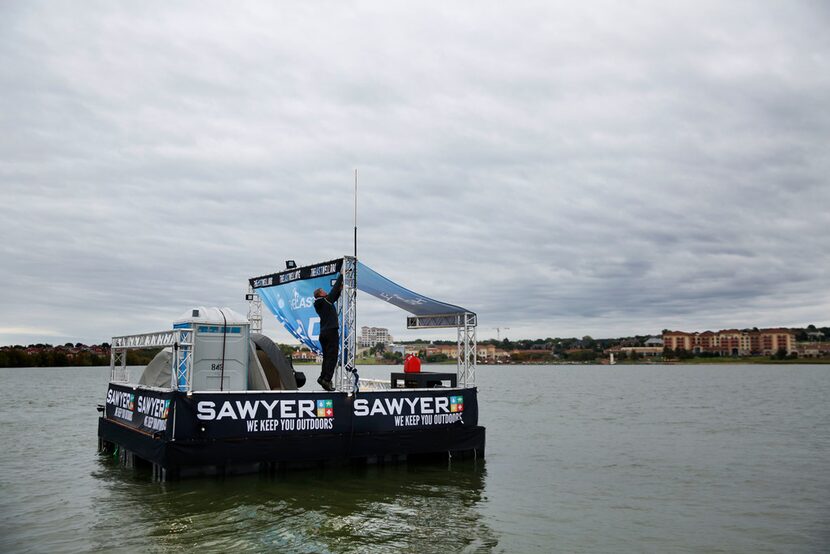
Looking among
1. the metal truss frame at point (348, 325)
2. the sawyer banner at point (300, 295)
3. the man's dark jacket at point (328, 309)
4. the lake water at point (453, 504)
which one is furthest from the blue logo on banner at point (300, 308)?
the lake water at point (453, 504)

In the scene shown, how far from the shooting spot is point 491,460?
19469mm

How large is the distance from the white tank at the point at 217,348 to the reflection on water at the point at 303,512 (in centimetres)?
230

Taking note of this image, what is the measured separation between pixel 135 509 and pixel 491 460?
10.4 m

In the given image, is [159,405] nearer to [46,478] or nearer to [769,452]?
[46,478]

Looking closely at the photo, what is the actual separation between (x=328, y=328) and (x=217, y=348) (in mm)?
2626

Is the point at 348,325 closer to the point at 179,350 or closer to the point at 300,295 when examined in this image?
the point at 300,295

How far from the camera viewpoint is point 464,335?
61.0 ft

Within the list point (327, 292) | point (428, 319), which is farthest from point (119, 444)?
point (428, 319)

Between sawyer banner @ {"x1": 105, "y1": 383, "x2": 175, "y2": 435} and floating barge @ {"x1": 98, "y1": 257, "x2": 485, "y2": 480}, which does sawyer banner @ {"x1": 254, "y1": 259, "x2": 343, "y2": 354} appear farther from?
sawyer banner @ {"x1": 105, "y1": 383, "x2": 175, "y2": 435}

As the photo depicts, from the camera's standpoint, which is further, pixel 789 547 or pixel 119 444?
pixel 119 444

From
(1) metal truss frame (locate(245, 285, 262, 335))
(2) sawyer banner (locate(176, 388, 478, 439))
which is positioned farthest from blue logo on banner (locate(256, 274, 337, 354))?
(2) sawyer banner (locate(176, 388, 478, 439))

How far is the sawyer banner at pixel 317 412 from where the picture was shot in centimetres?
1372

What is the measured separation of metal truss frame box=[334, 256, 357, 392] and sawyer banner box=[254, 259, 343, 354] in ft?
1.04

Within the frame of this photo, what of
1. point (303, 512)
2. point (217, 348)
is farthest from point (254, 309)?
point (303, 512)
